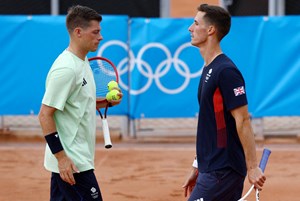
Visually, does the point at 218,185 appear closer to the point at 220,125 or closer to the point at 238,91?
the point at 220,125

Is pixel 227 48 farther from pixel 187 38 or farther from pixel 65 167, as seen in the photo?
pixel 65 167

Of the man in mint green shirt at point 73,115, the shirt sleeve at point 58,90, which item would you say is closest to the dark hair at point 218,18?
the man in mint green shirt at point 73,115

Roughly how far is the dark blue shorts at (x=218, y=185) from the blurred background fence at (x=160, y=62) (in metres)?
7.64

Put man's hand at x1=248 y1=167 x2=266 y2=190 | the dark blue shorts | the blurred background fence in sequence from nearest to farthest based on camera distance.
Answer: man's hand at x1=248 y1=167 x2=266 y2=190 → the dark blue shorts → the blurred background fence

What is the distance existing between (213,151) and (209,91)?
1.34ft

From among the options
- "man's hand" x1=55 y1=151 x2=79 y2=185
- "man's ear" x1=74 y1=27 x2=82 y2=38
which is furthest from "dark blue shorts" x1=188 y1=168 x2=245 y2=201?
"man's ear" x1=74 y1=27 x2=82 y2=38

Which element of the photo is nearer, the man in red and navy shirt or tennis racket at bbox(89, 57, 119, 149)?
the man in red and navy shirt

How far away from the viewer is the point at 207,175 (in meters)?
5.26

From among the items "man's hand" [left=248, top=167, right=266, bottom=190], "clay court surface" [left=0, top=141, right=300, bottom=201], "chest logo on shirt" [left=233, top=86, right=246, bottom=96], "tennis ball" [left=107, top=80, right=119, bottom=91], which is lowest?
"clay court surface" [left=0, top=141, right=300, bottom=201]

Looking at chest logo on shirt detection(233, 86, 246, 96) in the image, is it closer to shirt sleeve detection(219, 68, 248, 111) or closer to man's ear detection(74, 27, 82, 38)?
shirt sleeve detection(219, 68, 248, 111)

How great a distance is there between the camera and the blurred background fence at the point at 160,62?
508 inches

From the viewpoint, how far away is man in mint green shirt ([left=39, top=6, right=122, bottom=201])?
5.34 metres

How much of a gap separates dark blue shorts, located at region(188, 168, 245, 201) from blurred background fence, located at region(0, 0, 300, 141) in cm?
764

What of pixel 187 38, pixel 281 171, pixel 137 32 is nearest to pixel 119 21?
pixel 137 32
